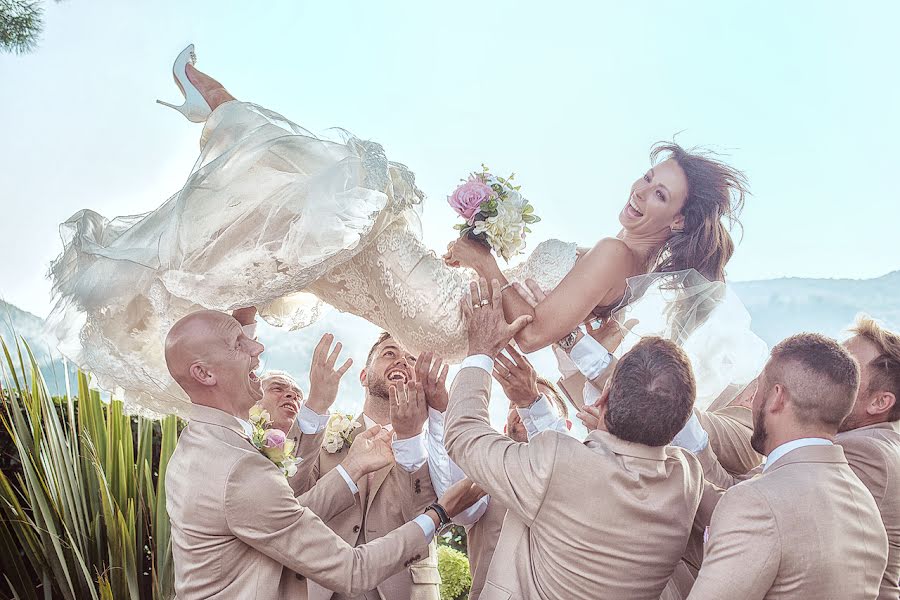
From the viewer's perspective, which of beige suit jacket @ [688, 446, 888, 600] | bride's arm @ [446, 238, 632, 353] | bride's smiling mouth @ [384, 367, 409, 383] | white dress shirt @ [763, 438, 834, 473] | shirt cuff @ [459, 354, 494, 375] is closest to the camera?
beige suit jacket @ [688, 446, 888, 600]

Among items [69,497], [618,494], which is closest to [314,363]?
[618,494]

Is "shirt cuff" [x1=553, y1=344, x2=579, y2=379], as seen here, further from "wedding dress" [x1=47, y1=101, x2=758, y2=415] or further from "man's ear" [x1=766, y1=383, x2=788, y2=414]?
"man's ear" [x1=766, y1=383, x2=788, y2=414]

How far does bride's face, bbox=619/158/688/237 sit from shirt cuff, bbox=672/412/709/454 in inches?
37.4

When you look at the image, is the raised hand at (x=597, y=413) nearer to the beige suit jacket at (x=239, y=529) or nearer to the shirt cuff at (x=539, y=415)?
the shirt cuff at (x=539, y=415)

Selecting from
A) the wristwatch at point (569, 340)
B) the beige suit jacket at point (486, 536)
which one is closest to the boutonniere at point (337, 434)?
the beige suit jacket at point (486, 536)

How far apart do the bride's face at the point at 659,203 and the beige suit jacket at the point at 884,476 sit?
4.05ft

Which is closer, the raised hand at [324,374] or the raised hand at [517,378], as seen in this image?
the raised hand at [517,378]

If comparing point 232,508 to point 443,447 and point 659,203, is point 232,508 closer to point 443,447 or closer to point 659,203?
point 443,447

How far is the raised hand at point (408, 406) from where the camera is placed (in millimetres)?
3838

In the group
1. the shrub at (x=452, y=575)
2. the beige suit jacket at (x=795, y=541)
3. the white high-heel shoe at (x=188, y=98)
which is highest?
the white high-heel shoe at (x=188, y=98)

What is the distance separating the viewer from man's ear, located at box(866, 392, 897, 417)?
3.21 metres

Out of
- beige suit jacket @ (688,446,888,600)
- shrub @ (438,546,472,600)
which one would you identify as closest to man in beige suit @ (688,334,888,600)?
beige suit jacket @ (688,446,888,600)

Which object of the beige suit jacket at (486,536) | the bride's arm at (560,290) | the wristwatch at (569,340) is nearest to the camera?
the bride's arm at (560,290)

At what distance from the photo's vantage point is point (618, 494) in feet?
9.06
